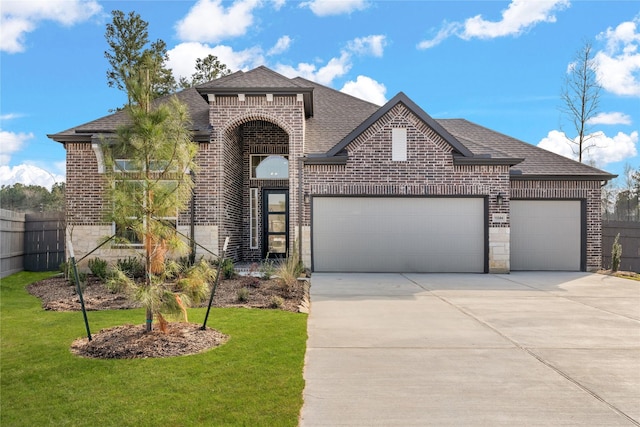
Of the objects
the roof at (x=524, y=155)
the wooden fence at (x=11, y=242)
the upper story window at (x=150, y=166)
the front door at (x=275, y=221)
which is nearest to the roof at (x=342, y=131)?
the roof at (x=524, y=155)

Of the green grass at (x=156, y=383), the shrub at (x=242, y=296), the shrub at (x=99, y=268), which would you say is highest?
the shrub at (x=99, y=268)

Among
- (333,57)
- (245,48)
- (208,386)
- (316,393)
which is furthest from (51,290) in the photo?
(245,48)

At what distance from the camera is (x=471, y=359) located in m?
4.86

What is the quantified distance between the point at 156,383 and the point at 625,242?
15.7m

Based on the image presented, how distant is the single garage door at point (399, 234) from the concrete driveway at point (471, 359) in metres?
3.71

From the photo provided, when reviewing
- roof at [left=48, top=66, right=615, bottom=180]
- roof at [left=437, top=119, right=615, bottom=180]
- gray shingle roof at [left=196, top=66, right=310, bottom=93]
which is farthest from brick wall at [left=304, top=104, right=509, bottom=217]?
gray shingle roof at [left=196, top=66, right=310, bottom=93]

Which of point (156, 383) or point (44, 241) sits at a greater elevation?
point (44, 241)

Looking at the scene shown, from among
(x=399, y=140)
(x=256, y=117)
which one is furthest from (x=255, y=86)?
(x=399, y=140)

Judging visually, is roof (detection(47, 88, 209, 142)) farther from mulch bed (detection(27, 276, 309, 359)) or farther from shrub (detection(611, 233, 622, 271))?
shrub (detection(611, 233, 622, 271))

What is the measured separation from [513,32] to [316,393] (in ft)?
44.9

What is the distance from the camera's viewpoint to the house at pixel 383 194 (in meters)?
12.4

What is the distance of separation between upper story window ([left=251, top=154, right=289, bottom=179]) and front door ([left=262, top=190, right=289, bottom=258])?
0.60m

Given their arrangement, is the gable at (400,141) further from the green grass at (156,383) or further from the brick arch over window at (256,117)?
the green grass at (156,383)

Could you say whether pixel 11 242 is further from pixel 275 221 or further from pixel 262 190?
pixel 275 221
